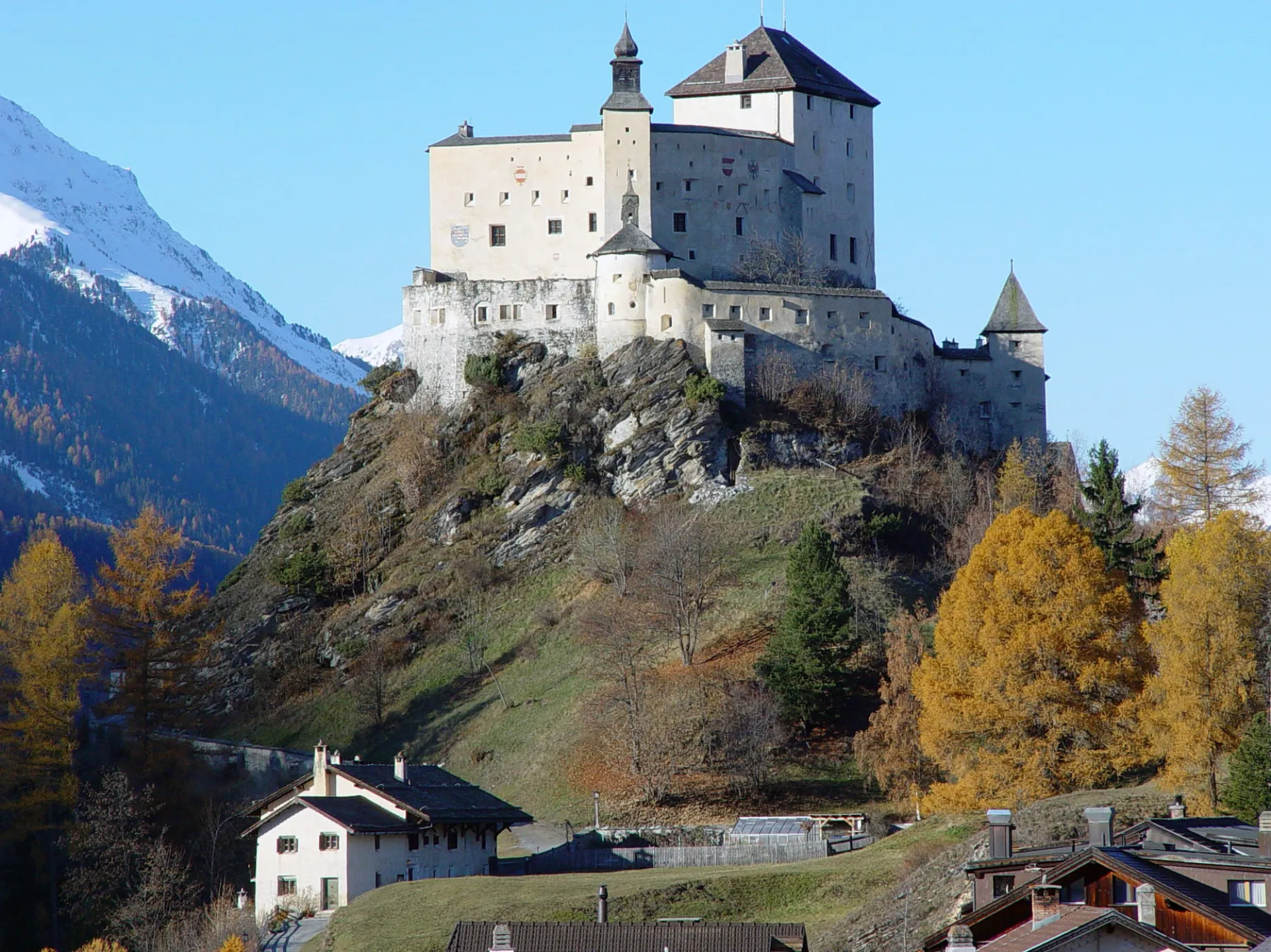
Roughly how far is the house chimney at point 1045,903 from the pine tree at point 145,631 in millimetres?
46736

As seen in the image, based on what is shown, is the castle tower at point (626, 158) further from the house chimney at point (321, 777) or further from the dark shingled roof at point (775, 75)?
the house chimney at point (321, 777)

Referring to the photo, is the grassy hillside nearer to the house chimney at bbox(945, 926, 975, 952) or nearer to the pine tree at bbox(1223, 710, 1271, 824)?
the pine tree at bbox(1223, 710, 1271, 824)

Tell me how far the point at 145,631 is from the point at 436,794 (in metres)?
19.2

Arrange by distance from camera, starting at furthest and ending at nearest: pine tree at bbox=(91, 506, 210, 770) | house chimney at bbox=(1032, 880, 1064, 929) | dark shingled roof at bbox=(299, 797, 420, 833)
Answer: pine tree at bbox=(91, 506, 210, 770)
dark shingled roof at bbox=(299, 797, 420, 833)
house chimney at bbox=(1032, 880, 1064, 929)

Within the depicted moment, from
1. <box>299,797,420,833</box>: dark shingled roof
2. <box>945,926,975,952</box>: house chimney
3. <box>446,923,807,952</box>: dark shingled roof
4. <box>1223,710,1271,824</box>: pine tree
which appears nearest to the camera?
<box>945,926,975,952</box>: house chimney

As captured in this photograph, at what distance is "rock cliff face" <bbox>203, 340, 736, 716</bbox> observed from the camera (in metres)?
78.2

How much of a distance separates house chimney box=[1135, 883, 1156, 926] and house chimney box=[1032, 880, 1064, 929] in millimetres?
1270

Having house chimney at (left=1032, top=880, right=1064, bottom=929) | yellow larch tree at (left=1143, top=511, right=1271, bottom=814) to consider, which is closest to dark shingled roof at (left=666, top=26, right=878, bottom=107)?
yellow larch tree at (left=1143, top=511, right=1271, bottom=814)

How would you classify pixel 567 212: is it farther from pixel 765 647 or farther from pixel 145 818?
pixel 145 818

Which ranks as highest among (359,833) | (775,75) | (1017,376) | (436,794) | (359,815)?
(775,75)

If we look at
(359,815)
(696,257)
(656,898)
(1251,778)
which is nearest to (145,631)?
(359,815)

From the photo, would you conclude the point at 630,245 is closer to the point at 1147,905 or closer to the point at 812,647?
the point at 812,647

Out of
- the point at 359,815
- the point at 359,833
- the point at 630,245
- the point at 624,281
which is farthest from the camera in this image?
the point at 624,281

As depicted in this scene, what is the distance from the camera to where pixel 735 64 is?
3445 inches
